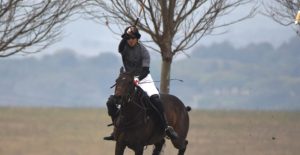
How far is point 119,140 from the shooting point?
14.5 meters

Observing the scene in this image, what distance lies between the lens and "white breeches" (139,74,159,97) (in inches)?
589

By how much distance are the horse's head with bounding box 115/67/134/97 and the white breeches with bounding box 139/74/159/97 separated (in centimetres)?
78

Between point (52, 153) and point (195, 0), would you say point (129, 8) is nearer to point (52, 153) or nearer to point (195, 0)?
point (195, 0)

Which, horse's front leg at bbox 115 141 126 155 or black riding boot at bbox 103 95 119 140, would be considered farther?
horse's front leg at bbox 115 141 126 155

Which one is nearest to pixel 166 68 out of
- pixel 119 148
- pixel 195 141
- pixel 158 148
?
pixel 158 148

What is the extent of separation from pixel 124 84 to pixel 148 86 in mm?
1277

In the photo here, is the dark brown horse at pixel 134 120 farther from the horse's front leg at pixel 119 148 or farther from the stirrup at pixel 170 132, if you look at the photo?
the stirrup at pixel 170 132

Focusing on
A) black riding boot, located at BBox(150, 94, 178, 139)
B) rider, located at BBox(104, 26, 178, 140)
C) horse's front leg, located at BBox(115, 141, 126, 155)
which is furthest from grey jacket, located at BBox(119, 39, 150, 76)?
horse's front leg, located at BBox(115, 141, 126, 155)

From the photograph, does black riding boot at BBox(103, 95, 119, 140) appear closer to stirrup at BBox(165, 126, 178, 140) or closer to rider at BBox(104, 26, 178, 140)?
rider at BBox(104, 26, 178, 140)

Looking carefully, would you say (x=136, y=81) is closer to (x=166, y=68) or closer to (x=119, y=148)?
(x=119, y=148)

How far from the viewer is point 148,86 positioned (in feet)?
49.4

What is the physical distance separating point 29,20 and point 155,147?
3.90m

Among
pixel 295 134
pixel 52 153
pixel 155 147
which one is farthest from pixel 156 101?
pixel 52 153

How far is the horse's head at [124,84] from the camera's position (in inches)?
543
